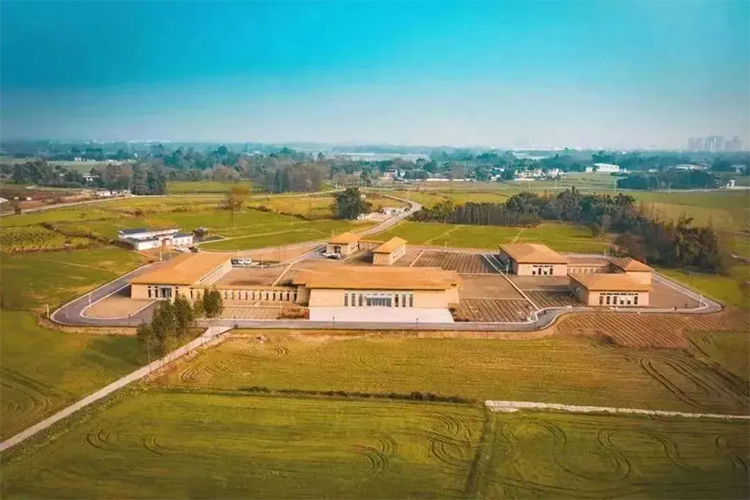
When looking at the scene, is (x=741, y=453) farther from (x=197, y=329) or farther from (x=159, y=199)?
(x=159, y=199)

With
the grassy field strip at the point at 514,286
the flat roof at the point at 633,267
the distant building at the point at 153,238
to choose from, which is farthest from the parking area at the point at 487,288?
the distant building at the point at 153,238

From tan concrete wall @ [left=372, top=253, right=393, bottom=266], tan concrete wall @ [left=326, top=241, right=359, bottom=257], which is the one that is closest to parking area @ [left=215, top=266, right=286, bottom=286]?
tan concrete wall @ [left=326, top=241, right=359, bottom=257]

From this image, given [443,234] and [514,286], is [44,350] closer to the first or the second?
[514,286]

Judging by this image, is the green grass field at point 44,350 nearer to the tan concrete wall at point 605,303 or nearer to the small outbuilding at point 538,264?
the tan concrete wall at point 605,303

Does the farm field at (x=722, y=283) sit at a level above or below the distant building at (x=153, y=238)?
below

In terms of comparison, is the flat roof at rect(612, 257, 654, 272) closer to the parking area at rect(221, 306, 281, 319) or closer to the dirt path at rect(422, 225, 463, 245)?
the dirt path at rect(422, 225, 463, 245)

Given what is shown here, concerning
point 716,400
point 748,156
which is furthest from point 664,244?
point 716,400

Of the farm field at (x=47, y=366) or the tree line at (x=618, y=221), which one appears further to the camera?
the tree line at (x=618, y=221)
